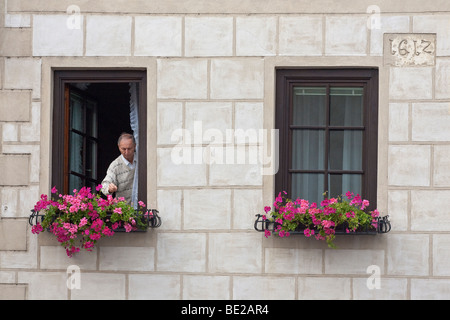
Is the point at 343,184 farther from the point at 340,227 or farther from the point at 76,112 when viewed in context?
the point at 76,112

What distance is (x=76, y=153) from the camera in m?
13.4

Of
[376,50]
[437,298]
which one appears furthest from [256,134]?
[437,298]

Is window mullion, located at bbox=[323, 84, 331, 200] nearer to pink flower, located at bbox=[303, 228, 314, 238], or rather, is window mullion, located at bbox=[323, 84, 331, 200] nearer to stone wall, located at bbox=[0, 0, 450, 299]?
stone wall, located at bbox=[0, 0, 450, 299]

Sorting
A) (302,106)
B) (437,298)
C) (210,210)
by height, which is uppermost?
(302,106)

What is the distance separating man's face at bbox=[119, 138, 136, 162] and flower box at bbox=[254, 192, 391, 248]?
1571mm

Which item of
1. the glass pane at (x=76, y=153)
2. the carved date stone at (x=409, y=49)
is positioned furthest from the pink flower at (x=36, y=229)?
the carved date stone at (x=409, y=49)

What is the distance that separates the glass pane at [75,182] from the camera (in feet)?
43.4

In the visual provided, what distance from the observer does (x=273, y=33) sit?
42.2 ft

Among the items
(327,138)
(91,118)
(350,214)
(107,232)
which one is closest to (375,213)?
(350,214)

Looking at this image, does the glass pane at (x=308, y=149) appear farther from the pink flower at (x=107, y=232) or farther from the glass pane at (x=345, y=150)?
the pink flower at (x=107, y=232)

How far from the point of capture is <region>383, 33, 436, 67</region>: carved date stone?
1273cm

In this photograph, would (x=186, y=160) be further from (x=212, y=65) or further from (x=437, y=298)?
(x=437, y=298)

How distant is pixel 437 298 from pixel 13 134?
14.5 feet

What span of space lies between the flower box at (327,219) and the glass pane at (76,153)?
2.03 metres
